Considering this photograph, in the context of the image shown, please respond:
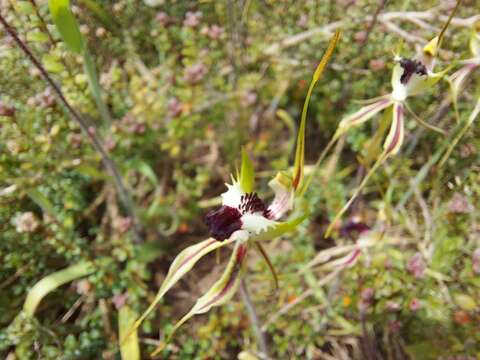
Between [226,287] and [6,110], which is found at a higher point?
[6,110]

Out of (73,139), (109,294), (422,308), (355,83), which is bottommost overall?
(422,308)

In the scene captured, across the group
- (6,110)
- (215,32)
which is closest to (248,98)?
(215,32)

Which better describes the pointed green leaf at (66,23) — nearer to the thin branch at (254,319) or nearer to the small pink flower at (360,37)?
the thin branch at (254,319)

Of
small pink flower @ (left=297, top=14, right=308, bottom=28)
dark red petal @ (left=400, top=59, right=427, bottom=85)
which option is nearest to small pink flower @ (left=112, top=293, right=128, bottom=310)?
dark red petal @ (left=400, top=59, right=427, bottom=85)

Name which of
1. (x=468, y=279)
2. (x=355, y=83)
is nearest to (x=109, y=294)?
(x=468, y=279)

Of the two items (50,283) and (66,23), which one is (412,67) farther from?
(50,283)

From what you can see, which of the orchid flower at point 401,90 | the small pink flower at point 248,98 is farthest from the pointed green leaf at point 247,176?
the small pink flower at point 248,98

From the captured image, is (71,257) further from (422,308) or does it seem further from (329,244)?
(422,308)
